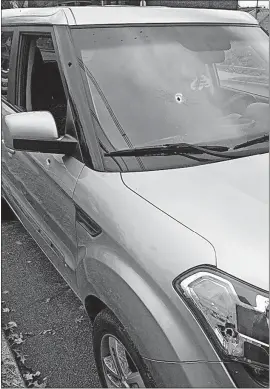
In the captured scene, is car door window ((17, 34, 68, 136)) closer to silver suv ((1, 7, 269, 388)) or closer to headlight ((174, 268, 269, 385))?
silver suv ((1, 7, 269, 388))

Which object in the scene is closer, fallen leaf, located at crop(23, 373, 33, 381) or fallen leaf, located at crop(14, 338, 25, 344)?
fallen leaf, located at crop(23, 373, 33, 381)

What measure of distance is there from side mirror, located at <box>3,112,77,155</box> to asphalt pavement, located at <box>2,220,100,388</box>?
3.65ft

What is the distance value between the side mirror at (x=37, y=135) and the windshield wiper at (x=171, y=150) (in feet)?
0.87

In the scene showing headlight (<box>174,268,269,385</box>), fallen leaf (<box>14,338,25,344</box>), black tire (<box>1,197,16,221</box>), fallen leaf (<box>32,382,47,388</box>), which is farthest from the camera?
black tire (<box>1,197,16,221</box>)

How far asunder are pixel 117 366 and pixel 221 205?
2.69 ft

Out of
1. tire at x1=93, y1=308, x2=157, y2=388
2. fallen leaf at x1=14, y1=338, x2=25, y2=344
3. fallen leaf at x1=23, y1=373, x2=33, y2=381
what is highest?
tire at x1=93, y1=308, x2=157, y2=388

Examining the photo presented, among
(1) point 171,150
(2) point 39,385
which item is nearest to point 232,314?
(1) point 171,150

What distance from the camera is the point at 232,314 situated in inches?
59.0

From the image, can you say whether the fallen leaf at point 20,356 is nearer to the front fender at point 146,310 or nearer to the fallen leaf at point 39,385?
the fallen leaf at point 39,385

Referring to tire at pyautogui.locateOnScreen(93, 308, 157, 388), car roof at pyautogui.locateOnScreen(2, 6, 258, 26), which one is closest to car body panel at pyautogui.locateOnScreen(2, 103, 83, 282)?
tire at pyautogui.locateOnScreen(93, 308, 157, 388)

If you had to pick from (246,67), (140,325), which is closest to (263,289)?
(140,325)

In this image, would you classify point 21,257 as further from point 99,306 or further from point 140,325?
point 140,325

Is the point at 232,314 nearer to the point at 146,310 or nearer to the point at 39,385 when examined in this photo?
the point at 146,310

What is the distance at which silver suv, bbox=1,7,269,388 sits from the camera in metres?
1.53
